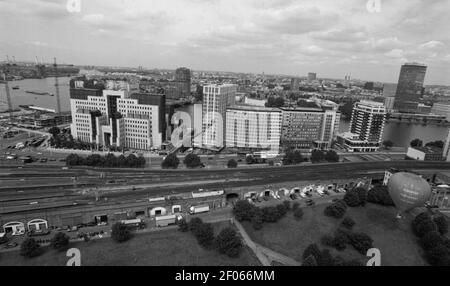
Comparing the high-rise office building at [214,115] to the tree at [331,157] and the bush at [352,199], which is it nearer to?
the tree at [331,157]

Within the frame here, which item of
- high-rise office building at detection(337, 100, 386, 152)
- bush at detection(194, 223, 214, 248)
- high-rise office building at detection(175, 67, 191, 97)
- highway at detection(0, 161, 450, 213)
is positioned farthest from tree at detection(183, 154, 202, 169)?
high-rise office building at detection(175, 67, 191, 97)

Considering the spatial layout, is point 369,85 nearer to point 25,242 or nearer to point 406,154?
point 406,154

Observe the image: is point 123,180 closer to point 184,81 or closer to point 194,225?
point 194,225

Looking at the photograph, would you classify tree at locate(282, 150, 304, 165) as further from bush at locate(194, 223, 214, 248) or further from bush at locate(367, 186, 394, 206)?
bush at locate(194, 223, 214, 248)

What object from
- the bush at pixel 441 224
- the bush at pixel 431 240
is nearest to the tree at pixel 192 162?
the bush at pixel 431 240
